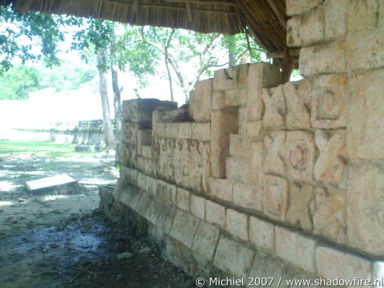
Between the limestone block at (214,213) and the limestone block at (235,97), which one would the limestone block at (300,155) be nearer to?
the limestone block at (235,97)

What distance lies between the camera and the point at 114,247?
→ 482 cm

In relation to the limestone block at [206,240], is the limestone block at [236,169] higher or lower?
higher

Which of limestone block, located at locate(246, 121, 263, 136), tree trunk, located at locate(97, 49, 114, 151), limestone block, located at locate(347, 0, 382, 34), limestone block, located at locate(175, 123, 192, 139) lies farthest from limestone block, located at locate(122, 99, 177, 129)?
tree trunk, located at locate(97, 49, 114, 151)

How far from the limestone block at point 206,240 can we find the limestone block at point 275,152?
933 millimetres

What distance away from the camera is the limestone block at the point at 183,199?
3967 millimetres

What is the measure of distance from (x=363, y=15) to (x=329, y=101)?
0.52 meters

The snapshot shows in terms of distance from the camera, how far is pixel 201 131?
3.79m

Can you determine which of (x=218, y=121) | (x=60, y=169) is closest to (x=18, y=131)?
(x=60, y=169)

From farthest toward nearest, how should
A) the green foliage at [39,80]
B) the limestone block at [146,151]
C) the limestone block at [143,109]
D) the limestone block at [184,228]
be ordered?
the green foliage at [39,80]
the limestone block at [143,109]
the limestone block at [146,151]
the limestone block at [184,228]

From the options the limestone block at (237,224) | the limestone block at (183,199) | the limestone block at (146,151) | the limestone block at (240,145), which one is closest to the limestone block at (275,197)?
the limestone block at (237,224)

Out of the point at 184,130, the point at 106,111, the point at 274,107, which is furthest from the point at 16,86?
the point at 274,107

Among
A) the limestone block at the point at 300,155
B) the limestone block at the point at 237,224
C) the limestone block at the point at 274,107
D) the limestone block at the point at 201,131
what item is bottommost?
the limestone block at the point at 237,224

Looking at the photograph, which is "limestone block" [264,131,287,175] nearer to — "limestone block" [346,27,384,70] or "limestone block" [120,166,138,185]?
"limestone block" [346,27,384,70]

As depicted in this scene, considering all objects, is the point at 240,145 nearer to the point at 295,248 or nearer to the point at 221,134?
the point at 221,134
